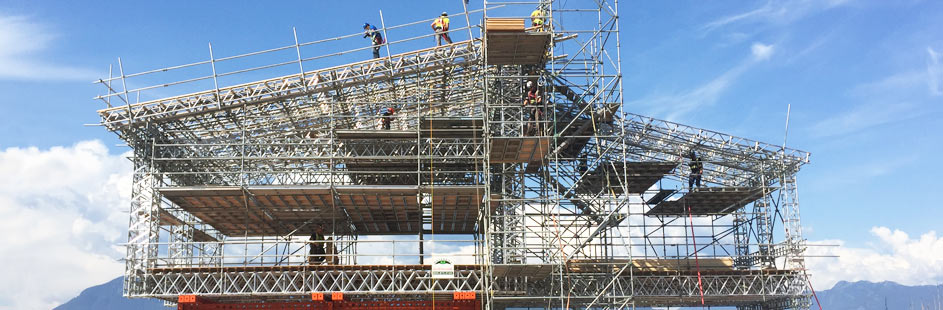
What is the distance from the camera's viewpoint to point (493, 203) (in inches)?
996

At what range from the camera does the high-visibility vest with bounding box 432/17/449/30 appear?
26656 millimetres

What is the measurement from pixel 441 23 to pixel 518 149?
237 inches

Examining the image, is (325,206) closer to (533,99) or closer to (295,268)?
(295,268)

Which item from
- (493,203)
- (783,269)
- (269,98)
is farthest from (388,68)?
(783,269)

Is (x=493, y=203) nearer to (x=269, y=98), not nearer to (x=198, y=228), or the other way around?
(x=269, y=98)

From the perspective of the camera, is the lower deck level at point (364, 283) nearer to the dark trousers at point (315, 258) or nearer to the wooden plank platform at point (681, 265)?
the dark trousers at point (315, 258)

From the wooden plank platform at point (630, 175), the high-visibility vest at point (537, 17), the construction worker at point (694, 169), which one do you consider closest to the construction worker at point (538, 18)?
the high-visibility vest at point (537, 17)

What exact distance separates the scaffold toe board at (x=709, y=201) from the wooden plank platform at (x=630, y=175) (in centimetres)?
153

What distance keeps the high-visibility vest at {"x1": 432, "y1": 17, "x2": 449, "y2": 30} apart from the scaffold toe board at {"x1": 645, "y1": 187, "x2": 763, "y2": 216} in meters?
11.6

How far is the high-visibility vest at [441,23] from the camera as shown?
26.7 metres

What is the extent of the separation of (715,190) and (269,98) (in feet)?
56.5

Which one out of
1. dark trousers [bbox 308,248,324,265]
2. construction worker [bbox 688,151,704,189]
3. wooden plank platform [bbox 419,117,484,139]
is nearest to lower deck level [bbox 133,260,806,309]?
dark trousers [bbox 308,248,324,265]

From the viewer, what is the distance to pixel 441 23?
87.4 feet

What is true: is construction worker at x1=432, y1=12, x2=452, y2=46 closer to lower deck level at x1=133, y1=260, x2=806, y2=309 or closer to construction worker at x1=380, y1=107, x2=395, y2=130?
construction worker at x1=380, y1=107, x2=395, y2=130
